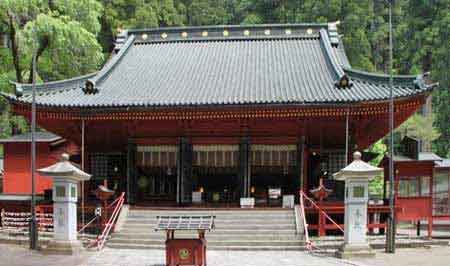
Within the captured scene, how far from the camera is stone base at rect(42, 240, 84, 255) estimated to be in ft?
48.7

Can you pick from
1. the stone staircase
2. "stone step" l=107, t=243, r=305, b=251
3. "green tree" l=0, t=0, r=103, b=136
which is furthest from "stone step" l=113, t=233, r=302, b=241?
"green tree" l=0, t=0, r=103, b=136

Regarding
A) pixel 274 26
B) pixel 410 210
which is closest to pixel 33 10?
pixel 274 26

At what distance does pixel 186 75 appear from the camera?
2294cm

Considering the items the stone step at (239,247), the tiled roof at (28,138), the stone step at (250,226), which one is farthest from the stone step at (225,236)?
the tiled roof at (28,138)

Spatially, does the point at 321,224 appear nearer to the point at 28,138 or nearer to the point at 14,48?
the point at 28,138

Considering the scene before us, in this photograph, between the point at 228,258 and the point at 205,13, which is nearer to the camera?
the point at 228,258

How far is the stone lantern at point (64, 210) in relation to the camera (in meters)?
15.0

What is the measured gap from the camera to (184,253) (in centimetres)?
1280

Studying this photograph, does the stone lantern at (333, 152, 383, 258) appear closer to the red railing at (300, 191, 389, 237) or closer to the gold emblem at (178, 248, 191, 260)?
the red railing at (300, 191, 389, 237)

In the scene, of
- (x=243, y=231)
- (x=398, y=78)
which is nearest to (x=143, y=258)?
(x=243, y=231)

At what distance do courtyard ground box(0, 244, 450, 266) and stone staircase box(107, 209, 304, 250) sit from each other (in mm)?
717

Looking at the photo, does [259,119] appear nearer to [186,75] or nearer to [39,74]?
[186,75]

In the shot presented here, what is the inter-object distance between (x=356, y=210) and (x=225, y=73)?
983 centimetres

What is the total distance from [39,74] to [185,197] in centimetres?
1365
